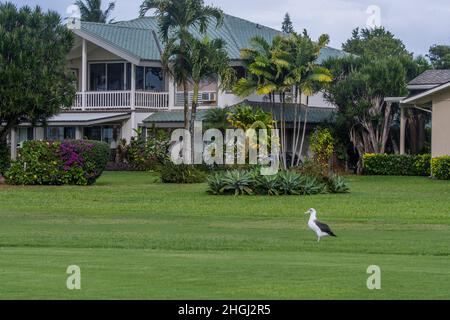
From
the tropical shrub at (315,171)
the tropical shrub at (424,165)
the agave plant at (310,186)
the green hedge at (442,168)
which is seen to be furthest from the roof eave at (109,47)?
the agave plant at (310,186)

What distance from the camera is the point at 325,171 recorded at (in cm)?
3550

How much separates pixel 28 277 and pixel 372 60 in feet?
129

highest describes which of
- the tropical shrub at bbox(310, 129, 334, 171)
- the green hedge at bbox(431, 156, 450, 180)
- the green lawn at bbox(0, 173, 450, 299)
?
the tropical shrub at bbox(310, 129, 334, 171)

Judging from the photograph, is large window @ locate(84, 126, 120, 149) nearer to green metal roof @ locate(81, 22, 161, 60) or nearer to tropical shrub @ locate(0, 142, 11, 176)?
green metal roof @ locate(81, 22, 161, 60)

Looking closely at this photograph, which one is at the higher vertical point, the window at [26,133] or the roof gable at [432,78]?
the roof gable at [432,78]

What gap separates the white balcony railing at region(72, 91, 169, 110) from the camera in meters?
52.5

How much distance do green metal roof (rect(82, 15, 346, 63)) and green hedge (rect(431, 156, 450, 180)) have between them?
503 inches

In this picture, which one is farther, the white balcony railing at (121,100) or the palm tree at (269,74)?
the white balcony railing at (121,100)

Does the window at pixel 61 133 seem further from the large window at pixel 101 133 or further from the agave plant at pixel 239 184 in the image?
the agave plant at pixel 239 184

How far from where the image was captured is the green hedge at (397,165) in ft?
148

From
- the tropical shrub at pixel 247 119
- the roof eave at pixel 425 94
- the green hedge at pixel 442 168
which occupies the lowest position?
the green hedge at pixel 442 168

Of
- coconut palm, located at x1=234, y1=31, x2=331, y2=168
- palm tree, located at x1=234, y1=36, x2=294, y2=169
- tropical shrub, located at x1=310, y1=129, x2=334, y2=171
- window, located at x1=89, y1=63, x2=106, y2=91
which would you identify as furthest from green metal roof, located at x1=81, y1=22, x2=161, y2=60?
tropical shrub, located at x1=310, y1=129, x2=334, y2=171

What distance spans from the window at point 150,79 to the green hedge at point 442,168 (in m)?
16.7
